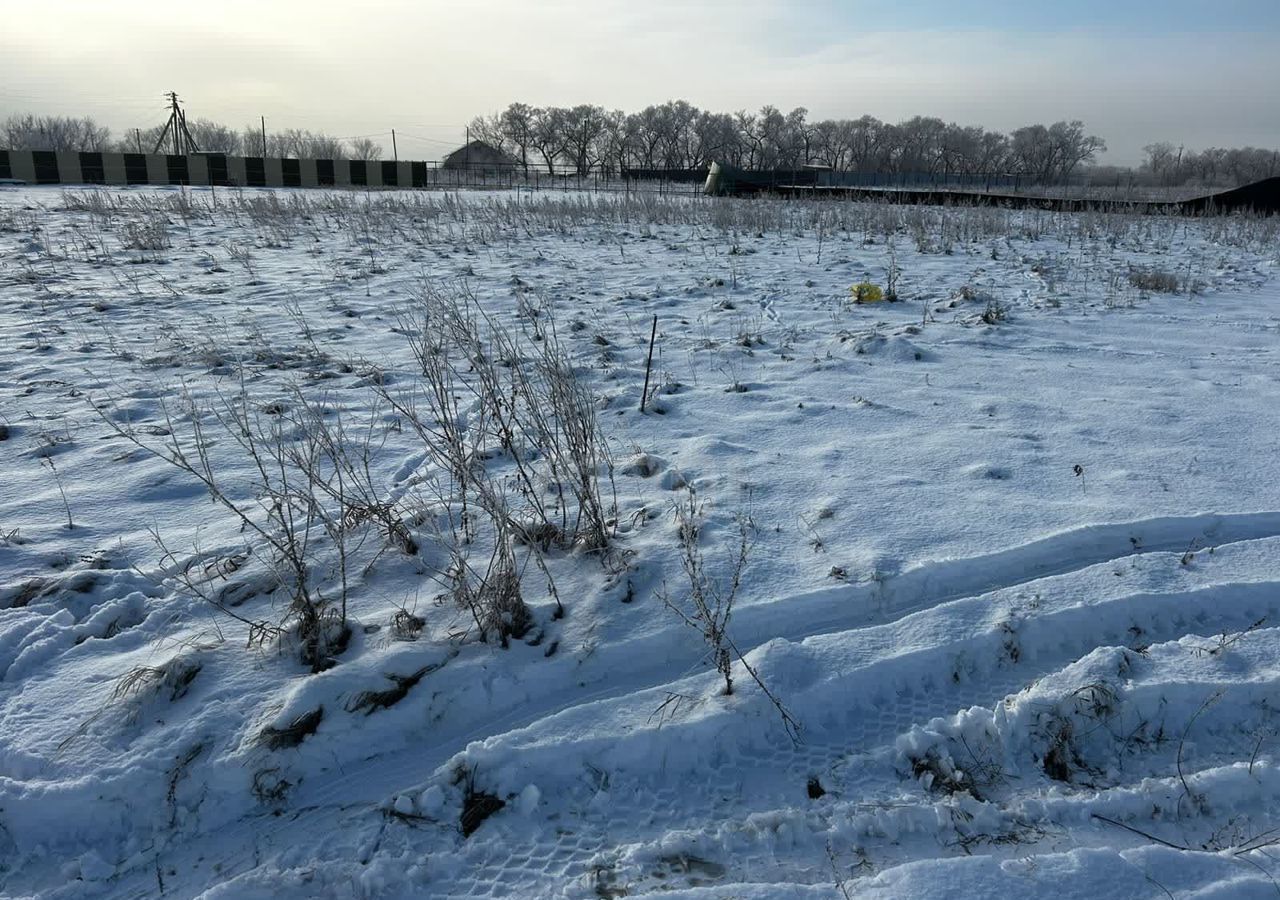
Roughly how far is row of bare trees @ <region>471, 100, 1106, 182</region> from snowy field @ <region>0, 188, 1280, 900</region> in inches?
2915

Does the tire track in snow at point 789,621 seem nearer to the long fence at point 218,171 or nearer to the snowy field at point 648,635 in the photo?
the snowy field at point 648,635

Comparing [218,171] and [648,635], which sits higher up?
[218,171]

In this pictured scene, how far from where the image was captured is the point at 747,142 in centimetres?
7681

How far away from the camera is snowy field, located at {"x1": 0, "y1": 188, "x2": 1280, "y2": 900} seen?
191 cm

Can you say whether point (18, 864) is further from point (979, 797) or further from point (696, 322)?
point (696, 322)

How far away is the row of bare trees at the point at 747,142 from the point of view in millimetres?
74625

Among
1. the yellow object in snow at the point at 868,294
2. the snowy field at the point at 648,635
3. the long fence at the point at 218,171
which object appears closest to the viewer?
the snowy field at the point at 648,635

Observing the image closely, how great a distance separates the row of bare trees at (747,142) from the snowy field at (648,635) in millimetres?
74045

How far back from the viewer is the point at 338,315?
277 inches

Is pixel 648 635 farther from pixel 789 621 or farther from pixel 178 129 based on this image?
pixel 178 129

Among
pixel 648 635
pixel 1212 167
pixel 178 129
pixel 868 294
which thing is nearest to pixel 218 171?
pixel 178 129

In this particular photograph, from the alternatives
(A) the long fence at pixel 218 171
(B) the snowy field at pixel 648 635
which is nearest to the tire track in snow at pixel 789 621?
(B) the snowy field at pixel 648 635

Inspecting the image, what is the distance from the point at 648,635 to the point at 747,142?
81.5 meters

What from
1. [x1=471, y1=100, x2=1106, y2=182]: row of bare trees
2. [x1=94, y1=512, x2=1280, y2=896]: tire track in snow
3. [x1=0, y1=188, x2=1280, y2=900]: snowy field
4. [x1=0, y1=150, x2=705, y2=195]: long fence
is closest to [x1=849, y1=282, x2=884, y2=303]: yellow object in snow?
[x1=0, y1=188, x2=1280, y2=900]: snowy field
